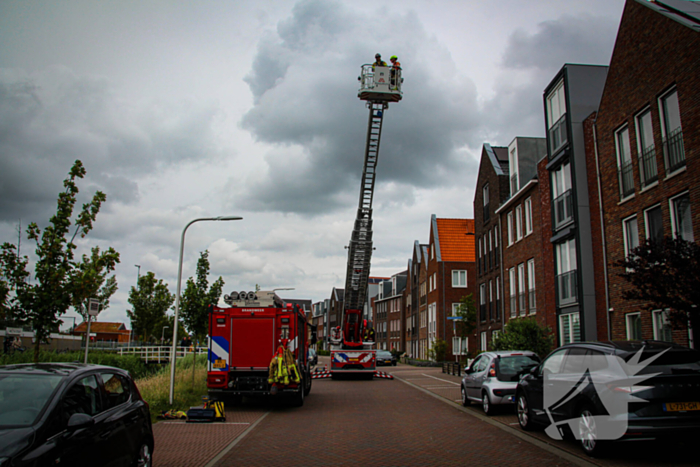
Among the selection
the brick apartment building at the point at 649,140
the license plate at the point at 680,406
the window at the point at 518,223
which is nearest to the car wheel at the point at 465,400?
the brick apartment building at the point at 649,140

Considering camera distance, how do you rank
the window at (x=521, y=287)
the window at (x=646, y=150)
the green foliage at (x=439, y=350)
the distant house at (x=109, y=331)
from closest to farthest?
the window at (x=646, y=150), the window at (x=521, y=287), the green foliage at (x=439, y=350), the distant house at (x=109, y=331)

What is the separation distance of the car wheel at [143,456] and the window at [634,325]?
1369 cm

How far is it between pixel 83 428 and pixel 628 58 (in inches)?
659

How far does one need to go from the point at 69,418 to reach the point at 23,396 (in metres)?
0.53

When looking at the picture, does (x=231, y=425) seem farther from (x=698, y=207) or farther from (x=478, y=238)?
(x=478, y=238)

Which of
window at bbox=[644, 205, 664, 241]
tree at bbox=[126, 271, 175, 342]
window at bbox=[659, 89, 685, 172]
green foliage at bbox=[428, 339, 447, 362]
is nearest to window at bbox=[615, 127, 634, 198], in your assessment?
window at bbox=[644, 205, 664, 241]

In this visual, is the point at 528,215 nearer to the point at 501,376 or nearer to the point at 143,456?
the point at 501,376

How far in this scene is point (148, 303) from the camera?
46.4 m

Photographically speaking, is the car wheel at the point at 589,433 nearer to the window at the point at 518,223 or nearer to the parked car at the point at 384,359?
the window at the point at 518,223

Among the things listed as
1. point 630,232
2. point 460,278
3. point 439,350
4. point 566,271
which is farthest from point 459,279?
point 630,232

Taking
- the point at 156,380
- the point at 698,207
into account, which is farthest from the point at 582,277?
the point at 156,380

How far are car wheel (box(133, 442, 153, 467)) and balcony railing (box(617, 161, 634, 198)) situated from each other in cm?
1448

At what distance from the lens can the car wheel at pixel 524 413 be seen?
10241 mm

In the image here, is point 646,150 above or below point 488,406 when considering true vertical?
above
